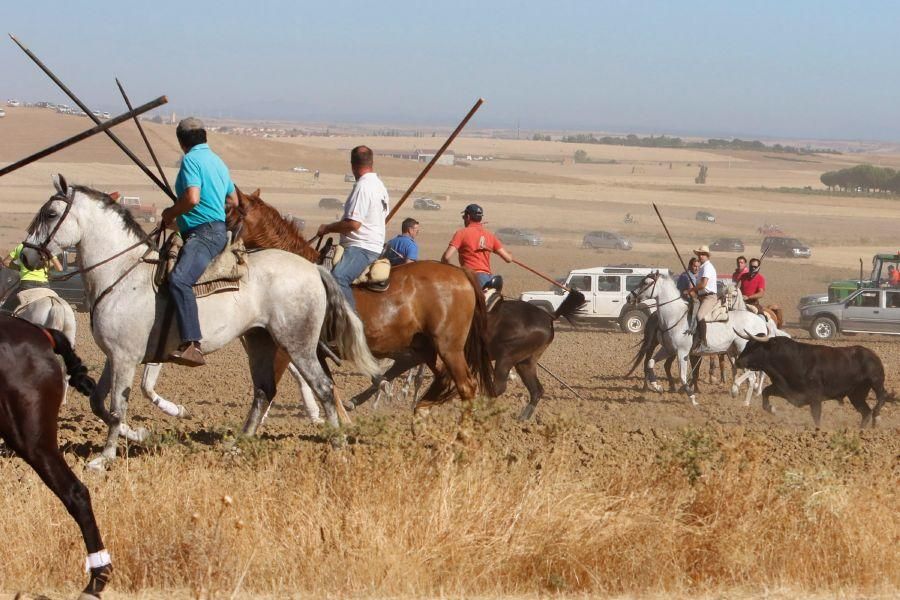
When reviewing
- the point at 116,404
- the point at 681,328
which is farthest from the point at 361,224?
the point at 681,328

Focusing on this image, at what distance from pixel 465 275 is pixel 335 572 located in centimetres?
505

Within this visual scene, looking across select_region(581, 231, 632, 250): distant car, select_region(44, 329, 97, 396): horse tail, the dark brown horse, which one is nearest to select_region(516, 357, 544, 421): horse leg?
select_region(44, 329, 97, 396): horse tail

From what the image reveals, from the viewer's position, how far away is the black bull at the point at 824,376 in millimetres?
16547

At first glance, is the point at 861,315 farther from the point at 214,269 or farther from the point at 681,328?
the point at 214,269

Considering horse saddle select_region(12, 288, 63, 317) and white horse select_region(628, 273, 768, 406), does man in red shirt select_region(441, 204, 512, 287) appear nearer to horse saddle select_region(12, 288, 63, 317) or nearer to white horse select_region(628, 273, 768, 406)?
horse saddle select_region(12, 288, 63, 317)

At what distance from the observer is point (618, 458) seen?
1001cm

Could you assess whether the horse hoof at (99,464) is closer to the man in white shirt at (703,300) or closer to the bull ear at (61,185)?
the bull ear at (61,185)

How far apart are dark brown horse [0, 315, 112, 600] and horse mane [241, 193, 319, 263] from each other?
3.94 metres

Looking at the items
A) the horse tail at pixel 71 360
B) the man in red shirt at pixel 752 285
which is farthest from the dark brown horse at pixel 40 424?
the man in red shirt at pixel 752 285

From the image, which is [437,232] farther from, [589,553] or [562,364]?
[589,553]

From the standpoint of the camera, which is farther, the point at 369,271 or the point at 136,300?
the point at 369,271

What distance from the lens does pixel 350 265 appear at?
1169cm

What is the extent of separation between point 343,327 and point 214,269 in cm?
132

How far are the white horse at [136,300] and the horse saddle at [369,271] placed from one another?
0.87 metres
